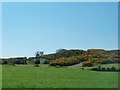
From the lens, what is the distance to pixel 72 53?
44.2 metres

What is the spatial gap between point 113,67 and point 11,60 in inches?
510

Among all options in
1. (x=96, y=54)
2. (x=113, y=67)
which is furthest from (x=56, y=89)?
(x=96, y=54)

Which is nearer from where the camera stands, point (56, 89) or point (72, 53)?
point (56, 89)

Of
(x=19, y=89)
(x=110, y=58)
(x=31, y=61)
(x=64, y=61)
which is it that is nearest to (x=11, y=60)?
(x=31, y=61)

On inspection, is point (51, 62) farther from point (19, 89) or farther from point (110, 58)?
point (19, 89)

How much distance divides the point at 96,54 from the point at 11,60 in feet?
40.7

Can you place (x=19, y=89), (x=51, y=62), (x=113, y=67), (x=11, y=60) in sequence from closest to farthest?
(x=19, y=89) → (x=113, y=67) → (x=11, y=60) → (x=51, y=62)

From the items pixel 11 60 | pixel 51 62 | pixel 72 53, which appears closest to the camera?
pixel 11 60

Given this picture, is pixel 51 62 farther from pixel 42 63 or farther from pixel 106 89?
pixel 106 89

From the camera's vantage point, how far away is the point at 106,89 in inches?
619

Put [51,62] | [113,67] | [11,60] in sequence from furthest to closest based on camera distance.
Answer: [51,62], [11,60], [113,67]

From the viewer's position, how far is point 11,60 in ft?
124

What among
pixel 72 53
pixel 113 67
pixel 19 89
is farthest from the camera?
pixel 72 53

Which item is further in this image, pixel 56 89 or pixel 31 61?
pixel 31 61
